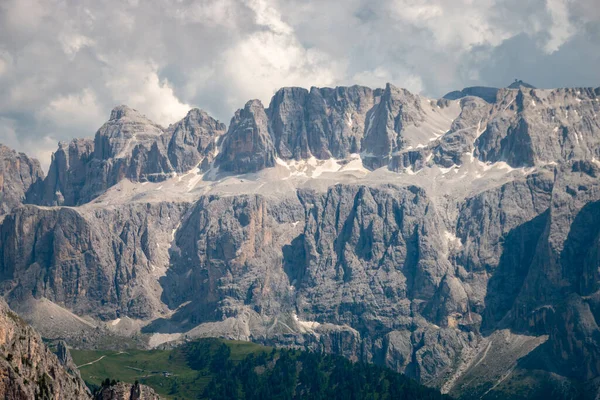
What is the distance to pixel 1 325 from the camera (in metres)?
190

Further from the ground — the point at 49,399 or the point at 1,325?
the point at 1,325

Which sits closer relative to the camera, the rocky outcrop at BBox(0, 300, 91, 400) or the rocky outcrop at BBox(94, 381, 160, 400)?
the rocky outcrop at BBox(0, 300, 91, 400)

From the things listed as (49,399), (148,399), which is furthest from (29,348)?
(148,399)

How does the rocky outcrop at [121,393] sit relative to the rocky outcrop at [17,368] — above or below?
below

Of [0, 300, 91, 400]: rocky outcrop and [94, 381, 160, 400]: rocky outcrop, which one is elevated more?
[0, 300, 91, 400]: rocky outcrop

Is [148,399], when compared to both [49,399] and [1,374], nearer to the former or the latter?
[49,399]

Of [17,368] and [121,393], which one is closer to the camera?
[17,368]

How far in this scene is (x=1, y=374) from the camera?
17288 centimetres

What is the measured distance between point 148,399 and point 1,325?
28.7 meters

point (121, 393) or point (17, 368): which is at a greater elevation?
point (17, 368)

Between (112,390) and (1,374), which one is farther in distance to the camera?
(112,390)

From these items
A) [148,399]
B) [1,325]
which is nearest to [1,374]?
[1,325]

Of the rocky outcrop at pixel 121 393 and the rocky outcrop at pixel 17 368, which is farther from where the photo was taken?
the rocky outcrop at pixel 121 393

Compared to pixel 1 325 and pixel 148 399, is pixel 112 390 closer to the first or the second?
pixel 148 399
